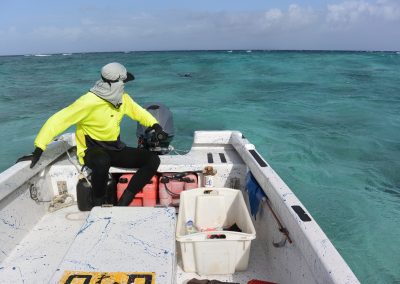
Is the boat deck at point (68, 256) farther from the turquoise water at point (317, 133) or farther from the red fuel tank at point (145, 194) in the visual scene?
the turquoise water at point (317, 133)

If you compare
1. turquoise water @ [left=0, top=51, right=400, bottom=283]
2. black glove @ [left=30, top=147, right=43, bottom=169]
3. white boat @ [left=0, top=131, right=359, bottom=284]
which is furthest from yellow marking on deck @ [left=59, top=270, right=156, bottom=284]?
turquoise water @ [left=0, top=51, right=400, bottom=283]

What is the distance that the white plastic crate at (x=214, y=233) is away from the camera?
8.09 ft

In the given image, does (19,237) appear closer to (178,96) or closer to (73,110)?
(73,110)

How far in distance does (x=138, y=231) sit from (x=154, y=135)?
1.79 m

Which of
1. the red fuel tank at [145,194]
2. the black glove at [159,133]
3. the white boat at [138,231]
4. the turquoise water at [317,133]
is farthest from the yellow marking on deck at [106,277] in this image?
the turquoise water at [317,133]

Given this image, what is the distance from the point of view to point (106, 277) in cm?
173

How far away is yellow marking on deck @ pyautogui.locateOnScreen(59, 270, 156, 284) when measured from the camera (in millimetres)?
1693

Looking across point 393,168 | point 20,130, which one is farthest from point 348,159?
point 20,130

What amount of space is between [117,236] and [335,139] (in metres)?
8.97

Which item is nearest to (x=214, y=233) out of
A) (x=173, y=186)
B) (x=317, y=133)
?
(x=173, y=186)

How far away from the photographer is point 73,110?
2.90 meters

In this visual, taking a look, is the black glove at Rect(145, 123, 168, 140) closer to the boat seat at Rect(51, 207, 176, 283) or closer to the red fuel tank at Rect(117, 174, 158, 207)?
the red fuel tank at Rect(117, 174, 158, 207)

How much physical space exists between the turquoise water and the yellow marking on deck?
11.9 feet

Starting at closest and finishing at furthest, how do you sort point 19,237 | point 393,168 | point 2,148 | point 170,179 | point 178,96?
point 19,237
point 170,179
point 393,168
point 2,148
point 178,96
